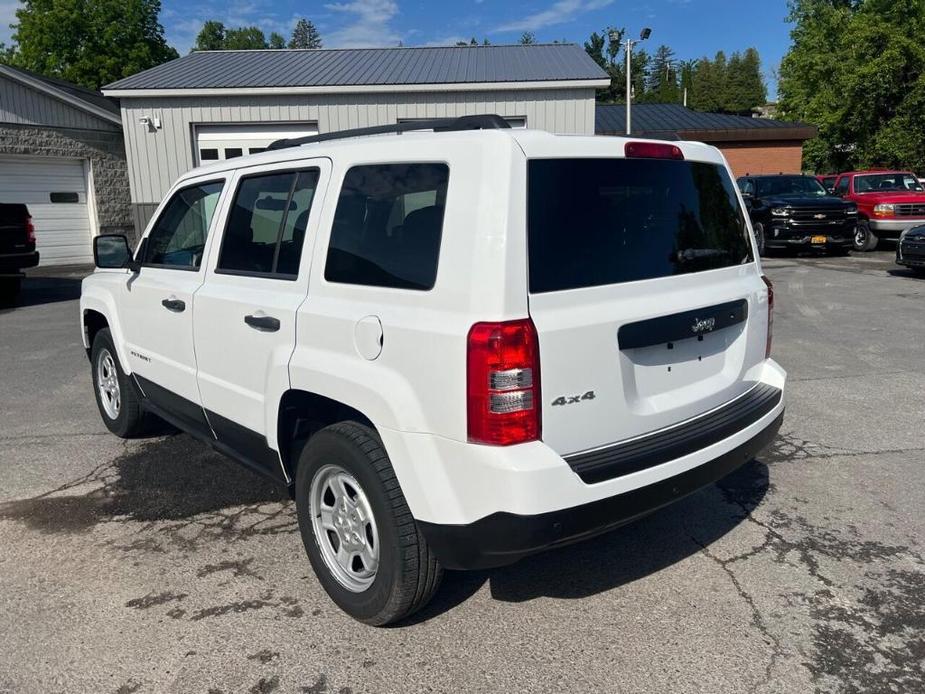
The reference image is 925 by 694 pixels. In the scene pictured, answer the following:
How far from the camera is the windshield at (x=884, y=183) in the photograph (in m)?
18.5

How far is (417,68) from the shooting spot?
18.0 meters

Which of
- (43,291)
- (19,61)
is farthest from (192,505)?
(19,61)

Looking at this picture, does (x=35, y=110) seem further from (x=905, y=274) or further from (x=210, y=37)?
(x=210, y=37)

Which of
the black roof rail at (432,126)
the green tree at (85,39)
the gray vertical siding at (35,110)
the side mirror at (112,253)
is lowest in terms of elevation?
the side mirror at (112,253)

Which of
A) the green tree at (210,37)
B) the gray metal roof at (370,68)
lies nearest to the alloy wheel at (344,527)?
the gray metal roof at (370,68)

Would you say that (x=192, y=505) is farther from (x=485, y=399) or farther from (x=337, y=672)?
(x=485, y=399)

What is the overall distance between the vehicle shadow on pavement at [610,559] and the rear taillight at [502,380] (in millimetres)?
1075

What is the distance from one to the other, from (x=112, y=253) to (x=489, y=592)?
3226mm

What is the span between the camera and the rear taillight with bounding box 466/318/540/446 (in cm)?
241

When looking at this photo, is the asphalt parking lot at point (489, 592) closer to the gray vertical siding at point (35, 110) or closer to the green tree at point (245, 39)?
the gray vertical siding at point (35, 110)

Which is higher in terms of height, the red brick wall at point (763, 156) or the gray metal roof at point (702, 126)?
the gray metal roof at point (702, 126)

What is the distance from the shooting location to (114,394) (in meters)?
5.41

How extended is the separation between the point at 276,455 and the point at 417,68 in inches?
641

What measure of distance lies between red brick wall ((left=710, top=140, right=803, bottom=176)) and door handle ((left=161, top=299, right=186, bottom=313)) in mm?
29650
